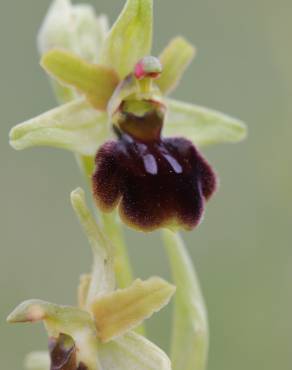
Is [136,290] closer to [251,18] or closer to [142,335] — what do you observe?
[142,335]

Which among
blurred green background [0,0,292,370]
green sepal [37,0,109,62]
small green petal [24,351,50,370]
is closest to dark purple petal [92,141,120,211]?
green sepal [37,0,109,62]

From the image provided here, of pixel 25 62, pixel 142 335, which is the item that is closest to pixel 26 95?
pixel 25 62

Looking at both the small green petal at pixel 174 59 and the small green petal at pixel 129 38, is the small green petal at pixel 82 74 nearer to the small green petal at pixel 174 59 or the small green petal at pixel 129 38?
the small green petal at pixel 129 38

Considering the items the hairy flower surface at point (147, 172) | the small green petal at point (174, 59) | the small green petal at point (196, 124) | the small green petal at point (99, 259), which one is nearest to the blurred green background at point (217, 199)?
the small green petal at point (196, 124)

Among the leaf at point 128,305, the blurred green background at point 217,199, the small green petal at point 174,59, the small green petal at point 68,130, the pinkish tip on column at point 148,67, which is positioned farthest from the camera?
the blurred green background at point 217,199

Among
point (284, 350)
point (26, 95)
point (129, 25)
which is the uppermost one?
point (26, 95)

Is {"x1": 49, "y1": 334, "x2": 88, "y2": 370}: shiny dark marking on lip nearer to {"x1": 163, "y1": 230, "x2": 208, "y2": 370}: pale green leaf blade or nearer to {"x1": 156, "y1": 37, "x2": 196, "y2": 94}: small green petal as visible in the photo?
{"x1": 163, "y1": 230, "x2": 208, "y2": 370}: pale green leaf blade

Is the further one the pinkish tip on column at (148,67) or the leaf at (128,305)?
the pinkish tip on column at (148,67)

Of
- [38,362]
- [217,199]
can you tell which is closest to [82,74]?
[38,362]
